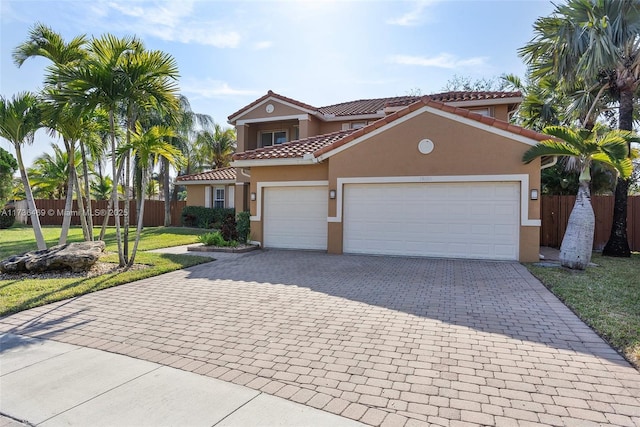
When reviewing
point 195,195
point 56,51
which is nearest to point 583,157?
point 56,51

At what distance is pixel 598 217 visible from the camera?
46.8ft

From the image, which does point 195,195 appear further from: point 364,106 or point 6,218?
point 364,106

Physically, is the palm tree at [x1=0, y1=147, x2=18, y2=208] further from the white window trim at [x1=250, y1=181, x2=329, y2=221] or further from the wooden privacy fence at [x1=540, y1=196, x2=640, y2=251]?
the wooden privacy fence at [x1=540, y1=196, x2=640, y2=251]

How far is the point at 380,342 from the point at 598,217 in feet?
45.8

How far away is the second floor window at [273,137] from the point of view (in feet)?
69.9

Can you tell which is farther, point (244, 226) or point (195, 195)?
point (195, 195)

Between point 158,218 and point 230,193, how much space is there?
24.1 ft

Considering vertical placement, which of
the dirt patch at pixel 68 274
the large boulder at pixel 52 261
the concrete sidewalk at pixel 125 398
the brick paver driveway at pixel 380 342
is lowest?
the concrete sidewalk at pixel 125 398

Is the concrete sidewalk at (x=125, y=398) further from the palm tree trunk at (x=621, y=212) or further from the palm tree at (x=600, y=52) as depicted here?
the palm tree trunk at (x=621, y=212)

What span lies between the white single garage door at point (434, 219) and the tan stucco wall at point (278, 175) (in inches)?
50.4

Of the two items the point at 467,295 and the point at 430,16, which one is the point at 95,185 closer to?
the point at 430,16

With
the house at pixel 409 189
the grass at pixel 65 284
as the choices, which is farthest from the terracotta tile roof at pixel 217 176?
the grass at pixel 65 284

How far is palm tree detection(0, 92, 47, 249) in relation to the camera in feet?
31.3

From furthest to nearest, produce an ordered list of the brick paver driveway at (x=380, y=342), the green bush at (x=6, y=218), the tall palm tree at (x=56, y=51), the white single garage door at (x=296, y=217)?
the green bush at (x=6, y=218) < the white single garage door at (x=296, y=217) < the tall palm tree at (x=56, y=51) < the brick paver driveway at (x=380, y=342)
